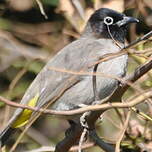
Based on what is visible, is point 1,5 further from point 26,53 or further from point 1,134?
point 1,134

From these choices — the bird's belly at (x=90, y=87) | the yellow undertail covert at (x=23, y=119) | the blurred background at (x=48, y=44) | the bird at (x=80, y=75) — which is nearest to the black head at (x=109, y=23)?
the bird at (x=80, y=75)

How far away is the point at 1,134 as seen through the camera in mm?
3908

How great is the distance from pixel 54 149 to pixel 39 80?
84cm

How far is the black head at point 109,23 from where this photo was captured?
4.40 meters

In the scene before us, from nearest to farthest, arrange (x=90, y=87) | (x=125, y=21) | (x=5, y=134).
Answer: (x=5, y=134) → (x=90, y=87) → (x=125, y=21)

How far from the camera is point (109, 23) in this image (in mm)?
4492

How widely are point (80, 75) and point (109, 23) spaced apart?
573mm

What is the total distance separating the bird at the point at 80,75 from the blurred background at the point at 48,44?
14cm

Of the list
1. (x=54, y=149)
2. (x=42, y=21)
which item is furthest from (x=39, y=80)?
(x=42, y=21)

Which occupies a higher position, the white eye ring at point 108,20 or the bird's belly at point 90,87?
the white eye ring at point 108,20

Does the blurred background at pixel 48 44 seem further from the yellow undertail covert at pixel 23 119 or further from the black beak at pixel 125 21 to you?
the black beak at pixel 125 21

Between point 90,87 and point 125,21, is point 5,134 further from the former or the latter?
point 125,21

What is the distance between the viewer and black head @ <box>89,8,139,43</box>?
4398 mm

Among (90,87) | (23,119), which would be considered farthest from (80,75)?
(23,119)
